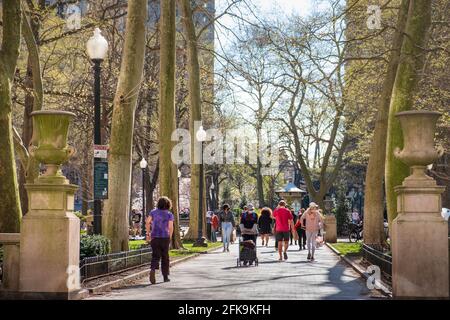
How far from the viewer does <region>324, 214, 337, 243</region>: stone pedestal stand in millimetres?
38375

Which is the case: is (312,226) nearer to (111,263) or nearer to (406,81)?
(406,81)

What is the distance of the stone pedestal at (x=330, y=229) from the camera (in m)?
38.4

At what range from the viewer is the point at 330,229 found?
38438 millimetres

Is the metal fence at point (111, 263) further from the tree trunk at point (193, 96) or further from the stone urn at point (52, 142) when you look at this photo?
the tree trunk at point (193, 96)

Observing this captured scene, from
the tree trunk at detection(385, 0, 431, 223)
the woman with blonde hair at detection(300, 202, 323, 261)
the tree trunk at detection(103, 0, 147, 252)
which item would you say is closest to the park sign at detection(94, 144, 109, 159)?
the tree trunk at detection(103, 0, 147, 252)

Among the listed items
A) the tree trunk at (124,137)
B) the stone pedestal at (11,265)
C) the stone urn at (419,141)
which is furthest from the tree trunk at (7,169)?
the stone urn at (419,141)

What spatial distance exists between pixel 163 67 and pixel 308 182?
24.1 meters

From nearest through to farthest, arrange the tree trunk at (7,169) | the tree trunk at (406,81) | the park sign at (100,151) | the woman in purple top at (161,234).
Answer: the tree trunk at (7,169), the woman in purple top at (161,234), the park sign at (100,151), the tree trunk at (406,81)

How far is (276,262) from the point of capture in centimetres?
2300

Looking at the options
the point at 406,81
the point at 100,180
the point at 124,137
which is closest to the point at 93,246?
the point at 100,180

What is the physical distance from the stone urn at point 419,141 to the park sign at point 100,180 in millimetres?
7121
